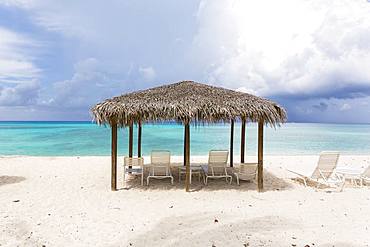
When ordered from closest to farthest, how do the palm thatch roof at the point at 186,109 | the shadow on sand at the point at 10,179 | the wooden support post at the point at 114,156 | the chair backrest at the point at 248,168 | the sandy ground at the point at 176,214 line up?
1. the sandy ground at the point at 176,214
2. the palm thatch roof at the point at 186,109
3. the wooden support post at the point at 114,156
4. the chair backrest at the point at 248,168
5. the shadow on sand at the point at 10,179

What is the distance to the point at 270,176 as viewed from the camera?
9.59 m

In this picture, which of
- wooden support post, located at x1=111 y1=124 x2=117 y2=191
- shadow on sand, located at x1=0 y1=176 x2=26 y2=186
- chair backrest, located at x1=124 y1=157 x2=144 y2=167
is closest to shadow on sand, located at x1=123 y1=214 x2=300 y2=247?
wooden support post, located at x1=111 y1=124 x2=117 y2=191

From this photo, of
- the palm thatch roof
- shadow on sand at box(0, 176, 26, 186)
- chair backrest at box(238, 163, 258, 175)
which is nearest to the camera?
the palm thatch roof

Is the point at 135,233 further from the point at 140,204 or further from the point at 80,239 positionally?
the point at 140,204

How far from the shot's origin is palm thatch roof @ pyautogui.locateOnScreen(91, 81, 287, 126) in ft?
23.5

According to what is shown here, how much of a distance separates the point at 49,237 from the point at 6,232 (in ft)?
2.40

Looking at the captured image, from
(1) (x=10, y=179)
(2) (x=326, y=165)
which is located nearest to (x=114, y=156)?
(1) (x=10, y=179)

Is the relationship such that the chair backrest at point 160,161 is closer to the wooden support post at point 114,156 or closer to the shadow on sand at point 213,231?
the wooden support post at point 114,156

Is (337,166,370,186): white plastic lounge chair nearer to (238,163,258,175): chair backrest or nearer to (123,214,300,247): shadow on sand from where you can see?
(238,163,258,175): chair backrest

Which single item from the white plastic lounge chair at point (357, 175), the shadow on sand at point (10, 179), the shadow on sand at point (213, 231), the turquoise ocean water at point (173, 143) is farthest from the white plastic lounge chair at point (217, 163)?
the shadow on sand at point (10, 179)

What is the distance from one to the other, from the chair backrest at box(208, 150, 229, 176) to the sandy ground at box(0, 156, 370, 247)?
0.39m

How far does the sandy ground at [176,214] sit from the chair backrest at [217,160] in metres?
0.39

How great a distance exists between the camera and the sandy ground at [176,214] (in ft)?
A: 15.2

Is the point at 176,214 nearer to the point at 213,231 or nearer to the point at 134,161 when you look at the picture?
the point at 213,231
